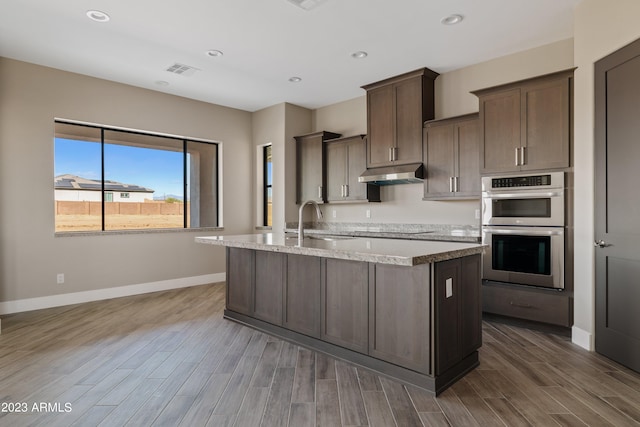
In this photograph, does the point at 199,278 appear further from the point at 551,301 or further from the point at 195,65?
the point at 551,301

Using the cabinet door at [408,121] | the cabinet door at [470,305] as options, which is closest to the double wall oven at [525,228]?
the cabinet door at [408,121]

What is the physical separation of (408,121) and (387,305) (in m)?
2.98

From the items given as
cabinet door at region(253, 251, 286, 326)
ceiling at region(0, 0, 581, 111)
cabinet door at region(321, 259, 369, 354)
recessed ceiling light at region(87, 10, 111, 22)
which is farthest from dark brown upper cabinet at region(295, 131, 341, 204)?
recessed ceiling light at region(87, 10, 111, 22)

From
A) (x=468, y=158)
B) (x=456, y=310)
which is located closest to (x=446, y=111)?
(x=468, y=158)

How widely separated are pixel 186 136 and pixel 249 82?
1.49m

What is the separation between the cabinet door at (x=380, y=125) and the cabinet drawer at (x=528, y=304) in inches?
83.8

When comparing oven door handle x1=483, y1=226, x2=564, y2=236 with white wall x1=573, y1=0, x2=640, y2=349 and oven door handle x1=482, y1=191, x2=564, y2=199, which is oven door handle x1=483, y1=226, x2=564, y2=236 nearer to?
white wall x1=573, y1=0, x2=640, y2=349

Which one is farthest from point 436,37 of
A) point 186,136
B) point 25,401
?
point 25,401

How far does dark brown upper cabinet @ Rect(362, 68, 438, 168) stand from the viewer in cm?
471

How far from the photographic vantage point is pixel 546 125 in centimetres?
350

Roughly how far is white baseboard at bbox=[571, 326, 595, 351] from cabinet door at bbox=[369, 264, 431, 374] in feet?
5.67

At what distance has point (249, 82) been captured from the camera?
16.8 feet

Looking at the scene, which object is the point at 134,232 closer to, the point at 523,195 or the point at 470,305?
the point at 470,305

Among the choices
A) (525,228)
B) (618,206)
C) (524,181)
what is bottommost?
(525,228)
